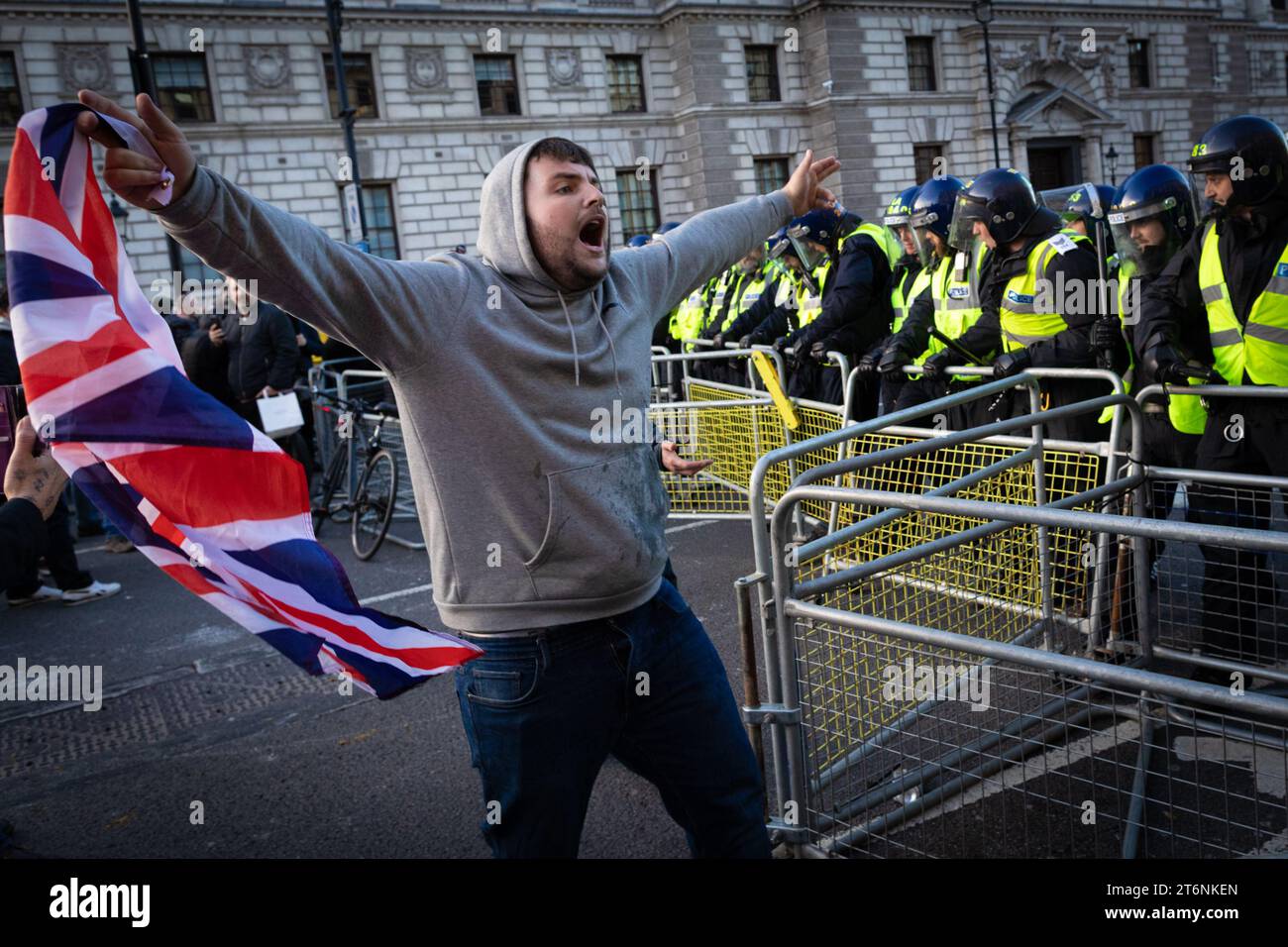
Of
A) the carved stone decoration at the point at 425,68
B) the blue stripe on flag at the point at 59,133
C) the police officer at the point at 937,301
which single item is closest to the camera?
the blue stripe on flag at the point at 59,133

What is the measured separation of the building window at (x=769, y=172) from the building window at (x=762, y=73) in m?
2.14

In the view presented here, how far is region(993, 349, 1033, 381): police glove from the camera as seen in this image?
5.54 metres

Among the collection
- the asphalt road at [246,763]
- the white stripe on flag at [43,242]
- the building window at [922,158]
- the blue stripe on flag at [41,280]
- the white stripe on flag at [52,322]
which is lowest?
the asphalt road at [246,763]

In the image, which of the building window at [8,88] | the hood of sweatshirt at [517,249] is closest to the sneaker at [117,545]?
the hood of sweatshirt at [517,249]

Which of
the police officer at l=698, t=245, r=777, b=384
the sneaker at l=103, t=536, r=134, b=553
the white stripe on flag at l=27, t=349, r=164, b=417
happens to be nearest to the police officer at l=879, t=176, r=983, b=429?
the police officer at l=698, t=245, r=777, b=384

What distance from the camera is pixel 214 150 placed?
2797 cm

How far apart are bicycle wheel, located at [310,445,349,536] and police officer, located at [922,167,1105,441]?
4901 millimetres

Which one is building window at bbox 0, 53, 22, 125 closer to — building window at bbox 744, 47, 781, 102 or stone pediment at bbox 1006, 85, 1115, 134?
building window at bbox 744, 47, 781, 102

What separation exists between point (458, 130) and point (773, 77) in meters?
11.6

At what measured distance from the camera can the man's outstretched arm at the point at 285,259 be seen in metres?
1.76

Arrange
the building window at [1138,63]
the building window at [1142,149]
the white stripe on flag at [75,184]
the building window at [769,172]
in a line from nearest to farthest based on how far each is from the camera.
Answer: the white stripe on flag at [75,184] → the building window at [769,172] → the building window at [1142,149] → the building window at [1138,63]

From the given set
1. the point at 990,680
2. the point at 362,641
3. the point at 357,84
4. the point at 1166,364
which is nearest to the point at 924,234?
the point at 1166,364

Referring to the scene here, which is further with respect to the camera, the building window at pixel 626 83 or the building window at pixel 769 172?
the building window at pixel 769 172

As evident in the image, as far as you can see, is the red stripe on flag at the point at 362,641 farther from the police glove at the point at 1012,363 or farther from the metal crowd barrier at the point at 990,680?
the police glove at the point at 1012,363
